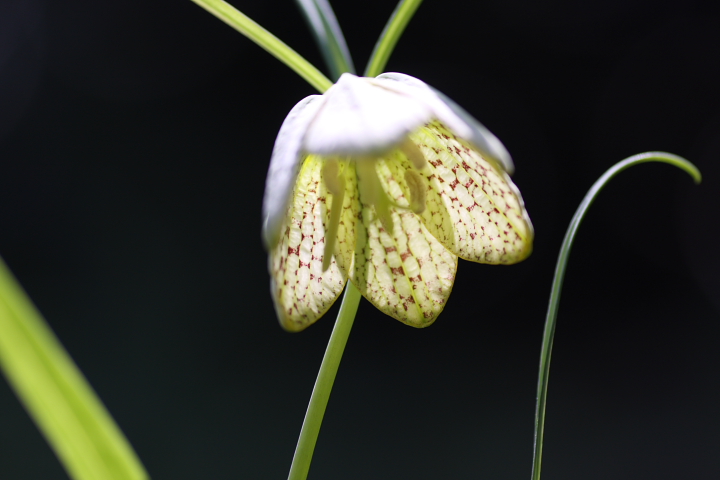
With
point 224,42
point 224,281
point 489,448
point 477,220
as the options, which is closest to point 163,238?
point 224,281

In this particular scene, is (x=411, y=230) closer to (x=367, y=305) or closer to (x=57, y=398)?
(x=57, y=398)

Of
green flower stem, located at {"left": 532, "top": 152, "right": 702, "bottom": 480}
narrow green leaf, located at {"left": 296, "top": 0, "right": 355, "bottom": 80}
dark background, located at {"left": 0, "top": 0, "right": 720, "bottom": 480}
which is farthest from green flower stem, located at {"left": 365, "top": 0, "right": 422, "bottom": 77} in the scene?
dark background, located at {"left": 0, "top": 0, "right": 720, "bottom": 480}

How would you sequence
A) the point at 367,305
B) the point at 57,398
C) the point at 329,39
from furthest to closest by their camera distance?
the point at 367,305, the point at 329,39, the point at 57,398

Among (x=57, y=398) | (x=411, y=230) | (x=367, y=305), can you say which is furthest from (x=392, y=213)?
(x=367, y=305)

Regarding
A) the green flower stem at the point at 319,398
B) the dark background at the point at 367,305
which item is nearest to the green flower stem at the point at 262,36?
the green flower stem at the point at 319,398

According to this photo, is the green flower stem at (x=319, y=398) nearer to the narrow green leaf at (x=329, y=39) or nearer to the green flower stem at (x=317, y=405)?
the green flower stem at (x=317, y=405)

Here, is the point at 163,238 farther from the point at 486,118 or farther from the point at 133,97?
the point at 486,118
